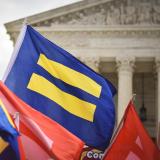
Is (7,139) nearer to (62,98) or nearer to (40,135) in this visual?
(40,135)

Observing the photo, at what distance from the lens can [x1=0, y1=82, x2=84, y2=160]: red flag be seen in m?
8.27

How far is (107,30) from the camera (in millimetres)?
35688

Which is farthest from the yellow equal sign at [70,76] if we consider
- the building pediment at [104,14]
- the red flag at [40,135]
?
the building pediment at [104,14]

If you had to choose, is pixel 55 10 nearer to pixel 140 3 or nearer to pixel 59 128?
pixel 140 3

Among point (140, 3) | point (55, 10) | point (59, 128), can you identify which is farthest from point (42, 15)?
point (59, 128)

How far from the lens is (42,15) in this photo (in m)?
35.5

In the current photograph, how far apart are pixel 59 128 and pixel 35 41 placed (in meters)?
1.64

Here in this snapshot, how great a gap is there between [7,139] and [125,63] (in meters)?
28.0

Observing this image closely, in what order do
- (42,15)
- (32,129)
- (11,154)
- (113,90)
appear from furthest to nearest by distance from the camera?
(42,15) → (113,90) → (32,129) → (11,154)

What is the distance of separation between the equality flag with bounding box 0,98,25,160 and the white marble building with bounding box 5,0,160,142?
27523 millimetres

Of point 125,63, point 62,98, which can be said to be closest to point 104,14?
point 125,63

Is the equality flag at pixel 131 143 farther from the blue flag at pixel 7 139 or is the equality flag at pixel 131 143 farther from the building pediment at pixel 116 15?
the building pediment at pixel 116 15

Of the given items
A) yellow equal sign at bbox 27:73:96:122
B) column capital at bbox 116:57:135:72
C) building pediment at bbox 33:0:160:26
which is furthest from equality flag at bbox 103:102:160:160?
building pediment at bbox 33:0:160:26

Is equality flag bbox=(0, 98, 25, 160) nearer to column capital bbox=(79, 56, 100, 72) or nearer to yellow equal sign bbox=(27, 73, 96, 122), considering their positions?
yellow equal sign bbox=(27, 73, 96, 122)
